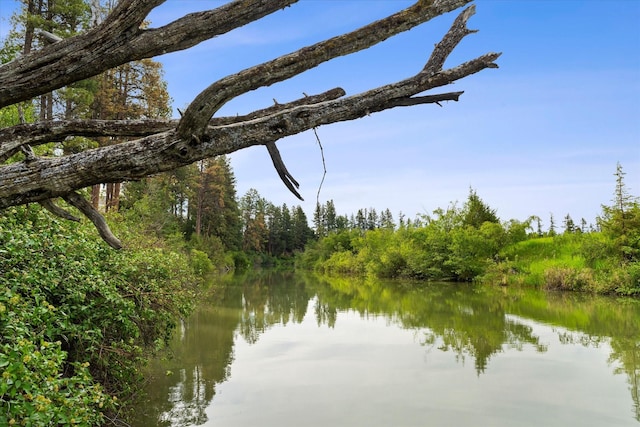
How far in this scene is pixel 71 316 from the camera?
15.6 feet

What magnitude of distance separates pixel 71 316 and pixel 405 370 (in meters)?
5.01

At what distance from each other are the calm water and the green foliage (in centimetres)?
74

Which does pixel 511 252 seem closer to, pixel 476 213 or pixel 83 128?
pixel 476 213

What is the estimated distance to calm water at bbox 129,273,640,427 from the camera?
5.78 metres

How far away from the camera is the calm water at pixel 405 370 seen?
5781 millimetres

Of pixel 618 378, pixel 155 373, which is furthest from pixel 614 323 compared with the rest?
pixel 155 373

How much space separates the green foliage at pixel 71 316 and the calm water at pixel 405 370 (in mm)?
739

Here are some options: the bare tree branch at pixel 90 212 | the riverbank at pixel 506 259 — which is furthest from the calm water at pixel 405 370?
the riverbank at pixel 506 259

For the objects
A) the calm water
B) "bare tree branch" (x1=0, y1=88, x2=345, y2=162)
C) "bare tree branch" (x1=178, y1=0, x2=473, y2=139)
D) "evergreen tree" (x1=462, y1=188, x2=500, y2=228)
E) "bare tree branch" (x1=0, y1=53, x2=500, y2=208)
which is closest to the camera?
"bare tree branch" (x1=178, y1=0, x2=473, y2=139)

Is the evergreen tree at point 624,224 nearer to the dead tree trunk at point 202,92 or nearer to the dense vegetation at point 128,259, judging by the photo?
the dense vegetation at point 128,259

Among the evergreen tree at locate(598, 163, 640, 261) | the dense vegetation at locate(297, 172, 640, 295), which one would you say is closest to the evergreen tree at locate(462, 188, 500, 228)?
the dense vegetation at locate(297, 172, 640, 295)

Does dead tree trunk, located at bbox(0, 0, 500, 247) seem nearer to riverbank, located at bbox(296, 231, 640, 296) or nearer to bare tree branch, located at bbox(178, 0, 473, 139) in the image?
bare tree branch, located at bbox(178, 0, 473, 139)

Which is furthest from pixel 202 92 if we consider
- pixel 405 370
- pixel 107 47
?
pixel 405 370

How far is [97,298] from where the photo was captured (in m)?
5.23
